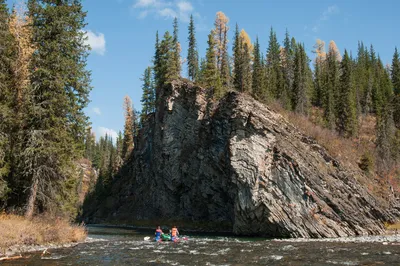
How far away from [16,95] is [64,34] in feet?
18.1

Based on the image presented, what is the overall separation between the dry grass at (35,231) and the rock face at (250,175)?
18830 millimetres

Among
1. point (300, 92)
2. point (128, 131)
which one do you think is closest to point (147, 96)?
point (128, 131)

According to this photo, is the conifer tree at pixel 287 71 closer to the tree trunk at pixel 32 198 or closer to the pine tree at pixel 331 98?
the pine tree at pixel 331 98

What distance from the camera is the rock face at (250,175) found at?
113 ft

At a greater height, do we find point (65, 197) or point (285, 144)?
point (285, 144)

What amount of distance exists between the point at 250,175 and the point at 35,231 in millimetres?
22285

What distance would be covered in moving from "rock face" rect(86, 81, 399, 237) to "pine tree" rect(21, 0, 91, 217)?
62.0ft

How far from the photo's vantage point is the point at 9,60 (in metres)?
22.9

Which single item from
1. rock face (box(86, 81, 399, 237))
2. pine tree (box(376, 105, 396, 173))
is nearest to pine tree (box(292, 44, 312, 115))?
pine tree (box(376, 105, 396, 173))

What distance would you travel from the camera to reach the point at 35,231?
21.1 m

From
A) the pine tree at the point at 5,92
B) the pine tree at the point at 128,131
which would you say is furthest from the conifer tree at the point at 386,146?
the pine tree at the point at 128,131

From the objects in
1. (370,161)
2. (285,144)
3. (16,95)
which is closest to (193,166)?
(285,144)

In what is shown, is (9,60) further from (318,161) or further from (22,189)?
(318,161)

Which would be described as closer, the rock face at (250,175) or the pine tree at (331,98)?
the rock face at (250,175)
